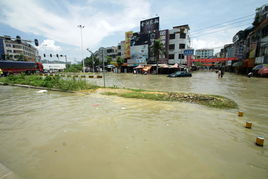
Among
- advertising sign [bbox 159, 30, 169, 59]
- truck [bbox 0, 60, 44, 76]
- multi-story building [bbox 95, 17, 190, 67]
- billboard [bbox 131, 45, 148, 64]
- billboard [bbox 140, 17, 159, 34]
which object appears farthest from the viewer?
billboard [bbox 131, 45, 148, 64]

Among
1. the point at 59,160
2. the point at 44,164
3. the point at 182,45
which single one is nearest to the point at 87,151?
the point at 59,160

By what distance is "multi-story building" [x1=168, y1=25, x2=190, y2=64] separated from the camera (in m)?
35.5

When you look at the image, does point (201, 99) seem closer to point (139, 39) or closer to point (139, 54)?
point (139, 54)

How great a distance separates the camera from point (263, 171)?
2.38 metres

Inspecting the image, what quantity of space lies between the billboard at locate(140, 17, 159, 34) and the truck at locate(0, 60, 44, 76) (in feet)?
112

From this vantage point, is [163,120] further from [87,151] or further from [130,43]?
[130,43]

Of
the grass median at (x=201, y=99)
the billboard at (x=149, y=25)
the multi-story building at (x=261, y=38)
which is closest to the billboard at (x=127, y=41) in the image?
the billboard at (x=149, y=25)

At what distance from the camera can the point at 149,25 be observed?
124ft

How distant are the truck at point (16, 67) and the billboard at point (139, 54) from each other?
2998 cm

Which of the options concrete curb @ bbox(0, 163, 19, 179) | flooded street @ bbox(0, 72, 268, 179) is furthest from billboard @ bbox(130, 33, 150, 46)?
concrete curb @ bbox(0, 163, 19, 179)

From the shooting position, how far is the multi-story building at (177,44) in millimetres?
35500

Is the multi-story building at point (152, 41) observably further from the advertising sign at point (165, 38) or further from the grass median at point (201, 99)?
the grass median at point (201, 99)

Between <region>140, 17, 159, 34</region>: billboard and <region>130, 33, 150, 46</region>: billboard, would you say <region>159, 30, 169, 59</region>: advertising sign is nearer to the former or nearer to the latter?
<region>140, 17, 159, 34</region>: billboard

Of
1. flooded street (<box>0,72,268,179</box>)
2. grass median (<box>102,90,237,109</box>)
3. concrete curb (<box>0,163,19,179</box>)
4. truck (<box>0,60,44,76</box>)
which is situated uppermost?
truck (<box>0,60,44,76</box>)
